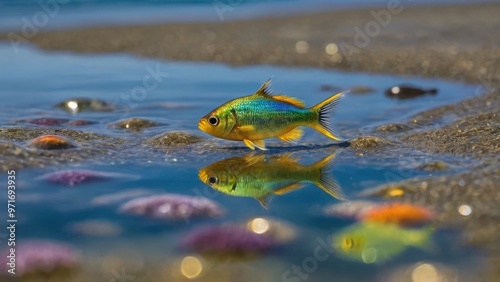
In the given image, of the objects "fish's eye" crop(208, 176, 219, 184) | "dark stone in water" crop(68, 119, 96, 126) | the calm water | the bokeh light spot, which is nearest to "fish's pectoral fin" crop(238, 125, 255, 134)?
"fish's eye" crop(208, 176, 219, 184)

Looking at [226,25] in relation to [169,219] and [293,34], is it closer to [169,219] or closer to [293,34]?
[293,34]

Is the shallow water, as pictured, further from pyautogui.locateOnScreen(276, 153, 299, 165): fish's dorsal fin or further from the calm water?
the calm water

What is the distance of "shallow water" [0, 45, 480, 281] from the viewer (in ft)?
9.37

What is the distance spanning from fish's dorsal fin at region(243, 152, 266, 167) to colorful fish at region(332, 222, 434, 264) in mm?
1314

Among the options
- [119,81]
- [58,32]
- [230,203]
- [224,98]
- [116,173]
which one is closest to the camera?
[230,203]

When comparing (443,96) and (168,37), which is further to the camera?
(168,37)

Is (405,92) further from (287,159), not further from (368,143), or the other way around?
(287,159)

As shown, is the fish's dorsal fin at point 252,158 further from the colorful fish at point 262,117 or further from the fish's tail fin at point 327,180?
the fish's tail fin at point 327,180

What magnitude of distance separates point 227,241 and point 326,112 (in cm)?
183

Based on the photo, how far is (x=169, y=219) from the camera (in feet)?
11.0

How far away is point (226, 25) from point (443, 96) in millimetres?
9019

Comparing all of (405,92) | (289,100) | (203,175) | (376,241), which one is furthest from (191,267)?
(405,92)

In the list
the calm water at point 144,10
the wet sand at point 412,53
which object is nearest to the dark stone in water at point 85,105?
the wet sand at point 412,53

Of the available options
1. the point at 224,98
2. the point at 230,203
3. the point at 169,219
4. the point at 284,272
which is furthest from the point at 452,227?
the point at 224,98
